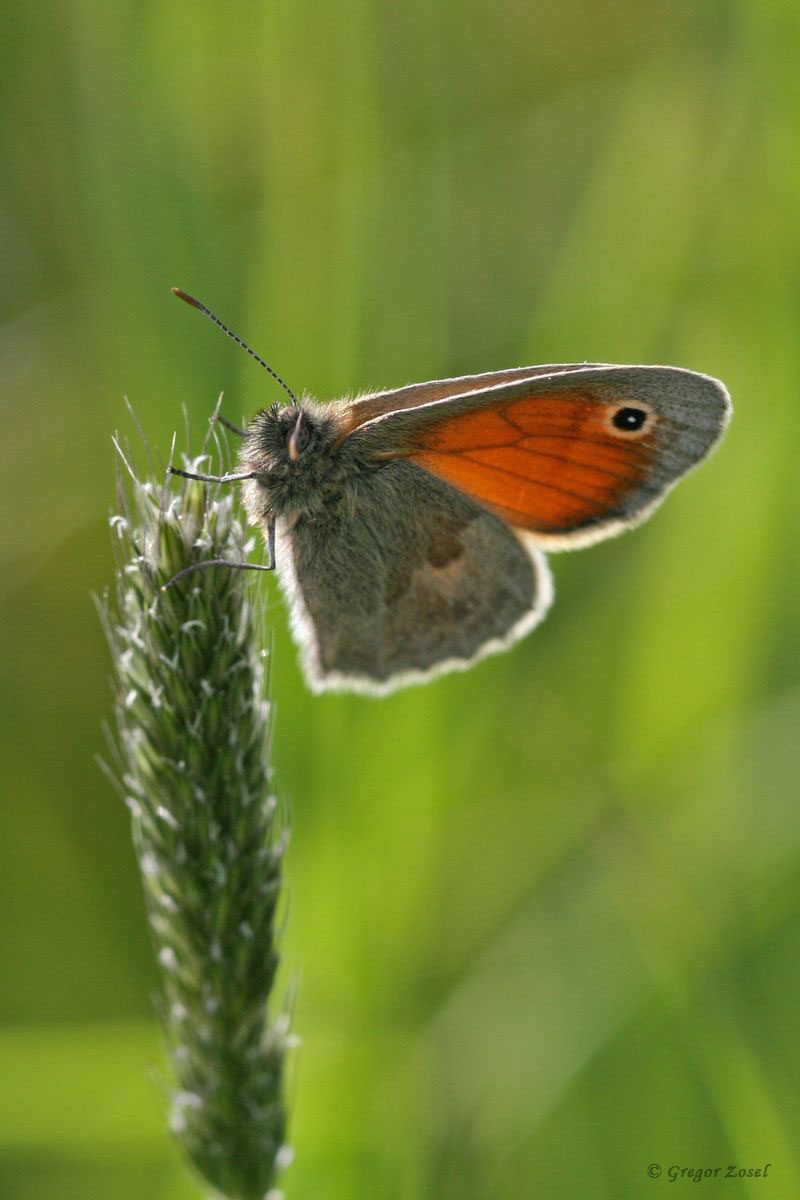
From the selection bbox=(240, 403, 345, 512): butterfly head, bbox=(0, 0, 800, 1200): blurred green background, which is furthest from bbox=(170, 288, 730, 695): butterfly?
bbox=(0, 0, 800, 1200): blurred green background

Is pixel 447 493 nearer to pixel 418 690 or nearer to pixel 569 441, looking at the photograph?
pixel 569 441

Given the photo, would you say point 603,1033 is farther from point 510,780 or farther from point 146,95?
point 146,95

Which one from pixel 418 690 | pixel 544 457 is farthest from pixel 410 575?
pixel 544 457

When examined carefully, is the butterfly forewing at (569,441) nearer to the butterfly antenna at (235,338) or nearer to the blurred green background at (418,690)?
the butterfly antenna at (235,338)

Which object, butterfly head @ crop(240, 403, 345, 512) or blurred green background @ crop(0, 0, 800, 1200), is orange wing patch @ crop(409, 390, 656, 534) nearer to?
butterfly head @ crop(240, 403, 345, 512)

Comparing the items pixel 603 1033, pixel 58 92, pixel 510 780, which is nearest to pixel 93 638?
pixel 510 780

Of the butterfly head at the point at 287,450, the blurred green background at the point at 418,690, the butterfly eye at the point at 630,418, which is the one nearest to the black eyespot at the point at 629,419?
the butterfly eye at the point at 630,418
